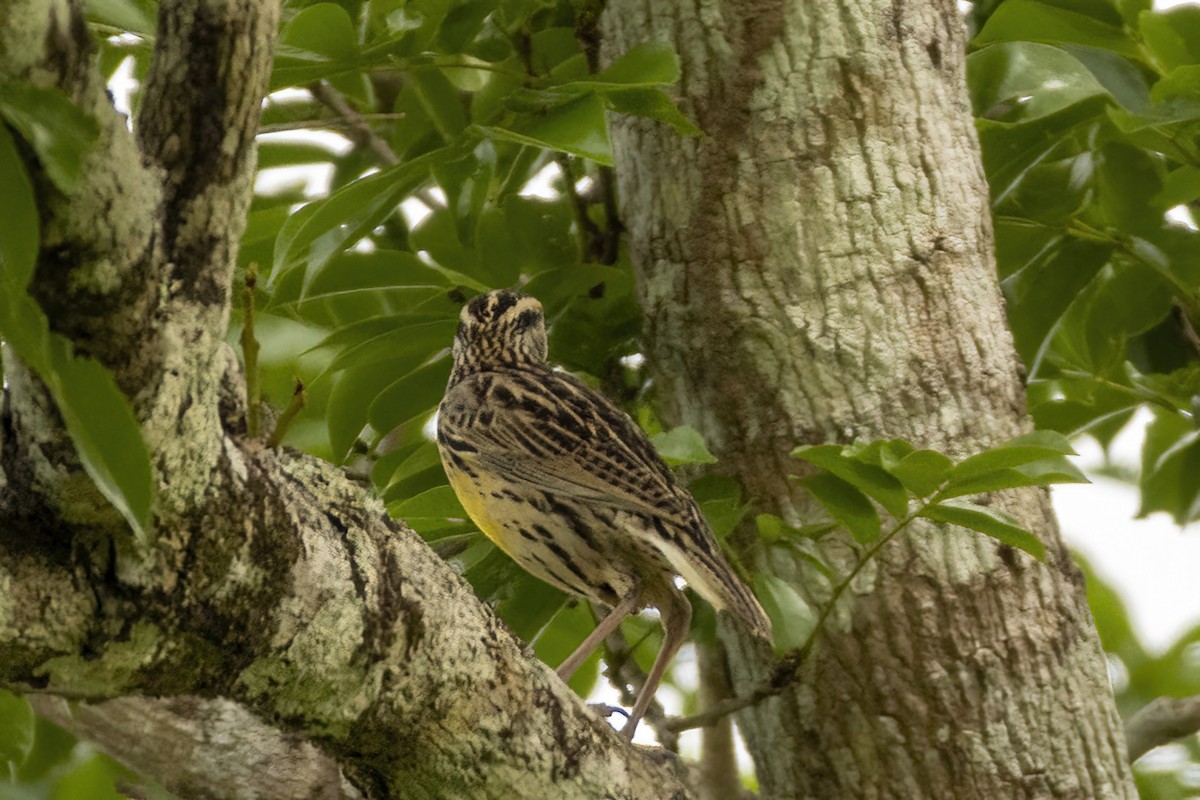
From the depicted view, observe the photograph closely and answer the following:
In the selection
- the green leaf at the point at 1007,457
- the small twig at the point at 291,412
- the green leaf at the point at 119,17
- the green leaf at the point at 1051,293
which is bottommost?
the green leaf at the point at 1007,457

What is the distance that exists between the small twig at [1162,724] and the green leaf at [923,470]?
1273 millimetres

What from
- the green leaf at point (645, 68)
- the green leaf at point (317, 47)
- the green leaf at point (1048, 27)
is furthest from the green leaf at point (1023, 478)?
the green leaf at point (317, 47)

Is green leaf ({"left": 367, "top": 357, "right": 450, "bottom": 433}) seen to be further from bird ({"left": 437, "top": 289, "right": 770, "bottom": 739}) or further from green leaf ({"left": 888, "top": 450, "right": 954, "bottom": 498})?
green leaf ({"left": 888, "top": 450, "right": 954, "bottom": 498})

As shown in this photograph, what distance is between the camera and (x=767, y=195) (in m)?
3.42

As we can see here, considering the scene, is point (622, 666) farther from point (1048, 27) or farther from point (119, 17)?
point (119, 17)

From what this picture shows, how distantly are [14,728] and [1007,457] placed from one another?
7.21 feet

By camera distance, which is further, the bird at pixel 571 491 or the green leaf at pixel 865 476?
the bird at pixel 571 491

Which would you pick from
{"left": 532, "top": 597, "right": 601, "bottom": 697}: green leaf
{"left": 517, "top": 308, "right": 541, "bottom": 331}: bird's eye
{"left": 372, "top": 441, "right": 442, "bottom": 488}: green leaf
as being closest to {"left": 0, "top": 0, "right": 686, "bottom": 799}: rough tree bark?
{"left": 372, "top": 441, "right": 442, "bottom": 488}: green leaf

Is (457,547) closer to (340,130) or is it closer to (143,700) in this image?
(143,700)

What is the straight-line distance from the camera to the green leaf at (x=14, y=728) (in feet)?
10.5

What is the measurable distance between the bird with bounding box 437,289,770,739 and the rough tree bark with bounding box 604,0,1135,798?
18 cm

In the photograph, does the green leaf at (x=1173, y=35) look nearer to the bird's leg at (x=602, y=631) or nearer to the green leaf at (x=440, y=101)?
the green leaf at (x=440, y=101)

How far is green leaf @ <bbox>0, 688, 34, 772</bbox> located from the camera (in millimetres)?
3207

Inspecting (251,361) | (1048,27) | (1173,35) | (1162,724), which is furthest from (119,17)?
(1162,724)
